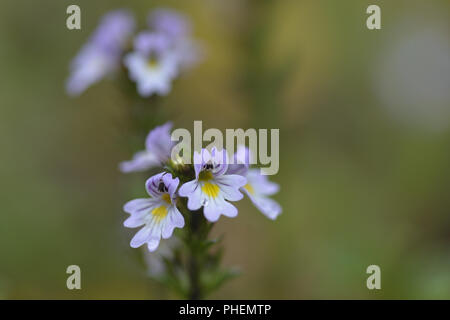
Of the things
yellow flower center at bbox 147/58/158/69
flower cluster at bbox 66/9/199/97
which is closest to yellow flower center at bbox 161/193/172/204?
flower cluster at bbox 66/9/199/97

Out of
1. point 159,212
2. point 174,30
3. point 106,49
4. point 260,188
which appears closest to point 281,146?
point 174,30

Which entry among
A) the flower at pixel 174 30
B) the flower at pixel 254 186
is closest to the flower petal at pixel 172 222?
the flower at pixel 254 186

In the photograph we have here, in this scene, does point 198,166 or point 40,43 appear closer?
point 198,166

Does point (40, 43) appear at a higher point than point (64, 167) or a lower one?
higher

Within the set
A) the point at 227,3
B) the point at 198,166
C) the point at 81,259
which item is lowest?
the point at 81,259
